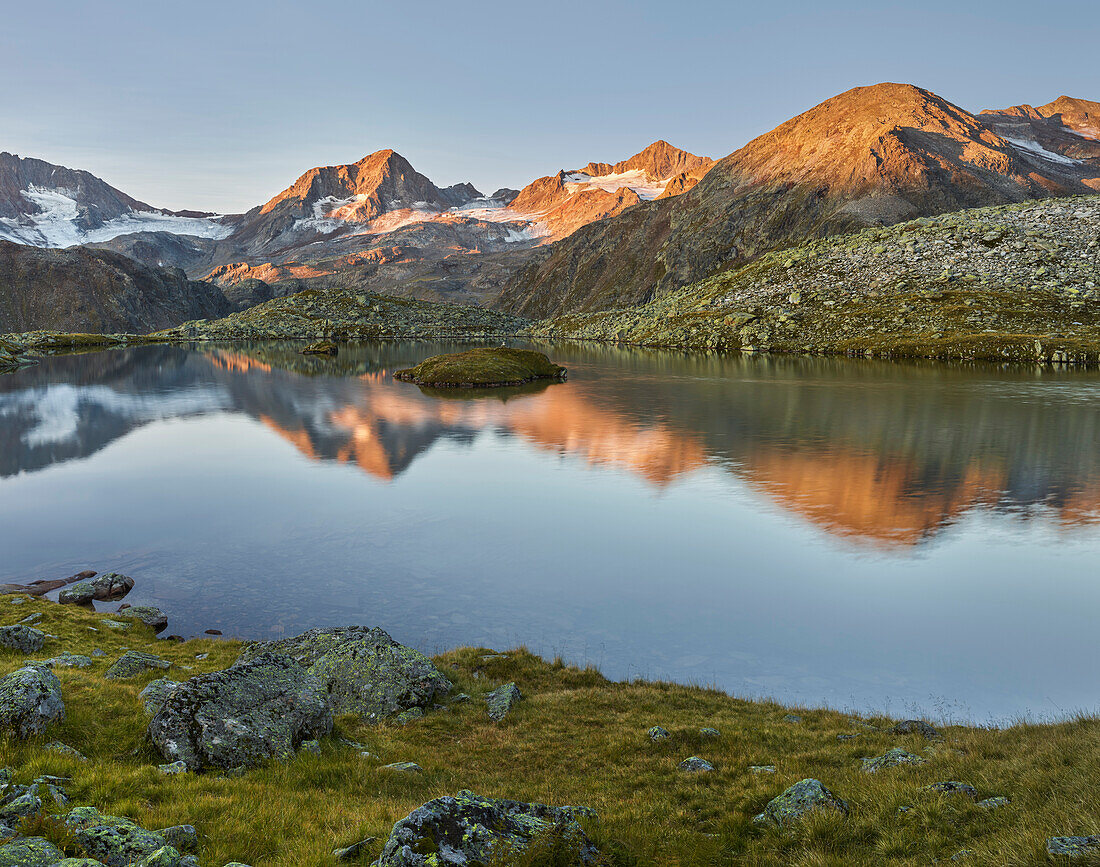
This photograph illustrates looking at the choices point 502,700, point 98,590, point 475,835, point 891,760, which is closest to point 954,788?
point 891,760

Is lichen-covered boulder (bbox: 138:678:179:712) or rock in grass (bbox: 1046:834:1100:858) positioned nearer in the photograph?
rock in grass (bbox: 1046:834:1100:858)

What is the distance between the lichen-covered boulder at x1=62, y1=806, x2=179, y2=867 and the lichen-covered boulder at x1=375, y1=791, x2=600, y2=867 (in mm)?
2999

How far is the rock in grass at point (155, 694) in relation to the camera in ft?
47.4

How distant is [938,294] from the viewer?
135m

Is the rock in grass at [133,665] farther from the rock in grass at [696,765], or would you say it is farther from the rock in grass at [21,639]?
the rock in grass at [696,765]

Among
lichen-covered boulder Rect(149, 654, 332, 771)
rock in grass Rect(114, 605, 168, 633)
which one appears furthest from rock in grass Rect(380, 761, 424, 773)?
rock in grass Rect(114, 605, 168, 633)

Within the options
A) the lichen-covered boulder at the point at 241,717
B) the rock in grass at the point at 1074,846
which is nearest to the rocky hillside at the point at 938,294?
the rock in grass at the point at 1074,846

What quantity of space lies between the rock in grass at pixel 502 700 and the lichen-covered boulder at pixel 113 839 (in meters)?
9.39

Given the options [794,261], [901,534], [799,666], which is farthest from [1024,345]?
[799,666]

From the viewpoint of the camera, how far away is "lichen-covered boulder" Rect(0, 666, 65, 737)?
12.0 m

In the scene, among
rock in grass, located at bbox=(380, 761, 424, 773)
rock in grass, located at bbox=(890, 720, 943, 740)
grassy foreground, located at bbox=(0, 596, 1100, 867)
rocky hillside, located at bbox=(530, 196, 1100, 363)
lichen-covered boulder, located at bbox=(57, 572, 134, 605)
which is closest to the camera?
grassy foreground, located at bbox=(0, 596, 1100, 867)

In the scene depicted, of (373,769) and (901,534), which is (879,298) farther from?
(373,769)

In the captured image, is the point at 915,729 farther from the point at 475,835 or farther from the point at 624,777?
the point at 475,835

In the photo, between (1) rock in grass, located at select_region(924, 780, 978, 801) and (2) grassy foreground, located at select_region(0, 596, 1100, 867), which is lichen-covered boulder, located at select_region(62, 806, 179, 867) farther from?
(1) rock in grass, located at select_region(924, 780, 978, 801)
